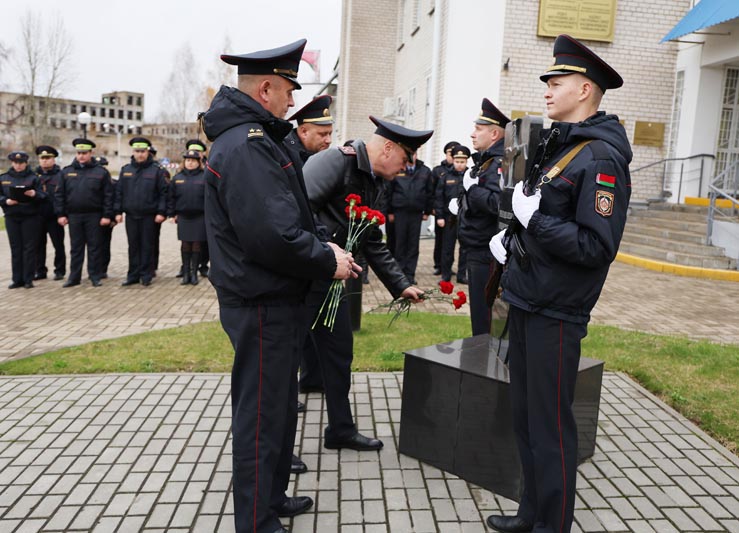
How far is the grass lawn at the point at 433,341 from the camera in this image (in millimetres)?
5328

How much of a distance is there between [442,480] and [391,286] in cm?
122


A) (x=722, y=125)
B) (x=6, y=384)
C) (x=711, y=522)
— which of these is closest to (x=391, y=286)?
(x=711, y=522)

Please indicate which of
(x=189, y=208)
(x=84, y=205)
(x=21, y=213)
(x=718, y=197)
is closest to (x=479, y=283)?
(x=189, y=208)

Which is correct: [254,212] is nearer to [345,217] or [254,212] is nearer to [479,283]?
[345,217]

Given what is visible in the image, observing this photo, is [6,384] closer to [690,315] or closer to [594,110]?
[594,110]

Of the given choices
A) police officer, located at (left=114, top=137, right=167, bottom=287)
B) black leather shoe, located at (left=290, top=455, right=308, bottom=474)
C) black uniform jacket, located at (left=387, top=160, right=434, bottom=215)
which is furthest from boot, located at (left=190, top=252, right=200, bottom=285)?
black leather shoe, located at (left=290, top=455, right=308, bottom=474)

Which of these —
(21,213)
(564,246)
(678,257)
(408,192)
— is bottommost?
(678,257)

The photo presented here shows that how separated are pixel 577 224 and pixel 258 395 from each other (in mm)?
1599

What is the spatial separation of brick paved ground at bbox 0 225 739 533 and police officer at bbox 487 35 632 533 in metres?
0.74

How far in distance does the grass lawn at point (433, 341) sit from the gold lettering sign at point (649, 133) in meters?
9.99

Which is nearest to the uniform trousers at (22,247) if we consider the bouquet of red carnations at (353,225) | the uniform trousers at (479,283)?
the uniform trousers at (479,283)

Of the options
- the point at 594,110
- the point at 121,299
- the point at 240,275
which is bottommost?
the point at 121,299

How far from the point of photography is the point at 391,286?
4207 mm

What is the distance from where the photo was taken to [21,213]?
10.5 metres
